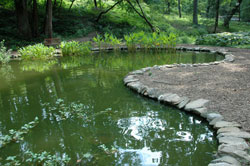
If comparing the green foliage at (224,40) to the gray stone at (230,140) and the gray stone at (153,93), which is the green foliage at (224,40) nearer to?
the gray stone at (153,93)

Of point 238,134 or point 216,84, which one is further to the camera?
point 216,84

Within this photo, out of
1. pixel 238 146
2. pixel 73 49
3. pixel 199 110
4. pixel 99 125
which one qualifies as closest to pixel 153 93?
pixel 199 110

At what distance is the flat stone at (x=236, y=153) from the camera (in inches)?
84.6

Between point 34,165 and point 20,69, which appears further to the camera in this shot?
point 20,69

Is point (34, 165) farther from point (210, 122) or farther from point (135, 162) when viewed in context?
point (210, 122)

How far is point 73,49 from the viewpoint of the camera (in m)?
8.96

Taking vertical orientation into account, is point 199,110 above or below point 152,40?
below

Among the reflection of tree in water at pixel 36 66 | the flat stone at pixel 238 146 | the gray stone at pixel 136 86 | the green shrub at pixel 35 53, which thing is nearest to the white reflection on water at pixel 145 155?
the flat stone at pixel 238 146

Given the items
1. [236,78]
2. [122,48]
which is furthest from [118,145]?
[122,48]

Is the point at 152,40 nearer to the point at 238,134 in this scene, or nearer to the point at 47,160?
the point at 238,134

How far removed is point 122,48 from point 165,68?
14.8 feet

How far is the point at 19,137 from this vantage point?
282 cm

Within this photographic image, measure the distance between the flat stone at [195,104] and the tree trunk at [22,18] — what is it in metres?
10.6

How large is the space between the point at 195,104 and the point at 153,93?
0.85m
